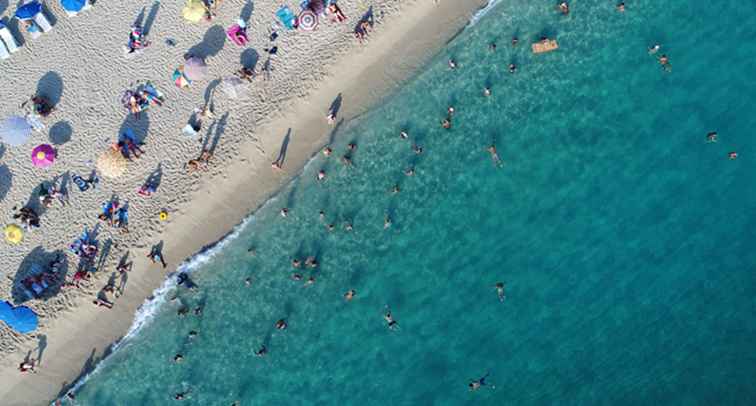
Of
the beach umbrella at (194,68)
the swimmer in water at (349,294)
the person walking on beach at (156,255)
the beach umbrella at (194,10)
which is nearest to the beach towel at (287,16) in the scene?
the beach umbrella at (194,10)

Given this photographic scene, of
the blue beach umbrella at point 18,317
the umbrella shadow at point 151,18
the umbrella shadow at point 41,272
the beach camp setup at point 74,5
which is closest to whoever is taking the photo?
the beach camp setup at point 74,5

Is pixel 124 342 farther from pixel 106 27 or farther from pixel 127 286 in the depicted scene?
pixel 106 27

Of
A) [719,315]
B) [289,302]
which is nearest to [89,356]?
[289,302]

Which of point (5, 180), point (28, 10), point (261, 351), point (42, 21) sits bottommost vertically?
point (261, 351)

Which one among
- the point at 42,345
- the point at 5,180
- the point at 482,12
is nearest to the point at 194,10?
the point at 5,180

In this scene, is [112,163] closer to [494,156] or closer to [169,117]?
[169,117]

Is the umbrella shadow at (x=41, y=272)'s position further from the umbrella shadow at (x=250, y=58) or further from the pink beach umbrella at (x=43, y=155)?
the umbrella shadow at (x=250, y=58)

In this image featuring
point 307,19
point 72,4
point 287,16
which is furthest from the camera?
point 287,16
